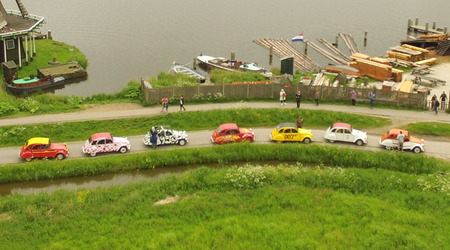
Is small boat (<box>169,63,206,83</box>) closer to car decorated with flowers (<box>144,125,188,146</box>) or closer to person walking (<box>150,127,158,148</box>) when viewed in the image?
car decorated with flowers (<box>144,125,188,146</box>)

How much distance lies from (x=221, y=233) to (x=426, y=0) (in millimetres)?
97913

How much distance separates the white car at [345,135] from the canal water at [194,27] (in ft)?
95.2

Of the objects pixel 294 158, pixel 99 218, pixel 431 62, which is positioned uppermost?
pixel 431 62

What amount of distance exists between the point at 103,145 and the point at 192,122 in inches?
324

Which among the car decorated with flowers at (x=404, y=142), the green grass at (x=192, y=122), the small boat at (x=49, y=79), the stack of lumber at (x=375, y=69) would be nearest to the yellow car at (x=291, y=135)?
the green grass at (x=192, y=122)

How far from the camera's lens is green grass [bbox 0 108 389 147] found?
4062 centimetres

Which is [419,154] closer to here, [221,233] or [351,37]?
[221,233]

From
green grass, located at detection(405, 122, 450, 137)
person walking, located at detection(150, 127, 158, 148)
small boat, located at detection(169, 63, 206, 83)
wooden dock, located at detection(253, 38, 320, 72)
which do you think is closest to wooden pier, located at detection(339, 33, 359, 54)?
wooden dock, located at detection(253, 38, 320, 72)

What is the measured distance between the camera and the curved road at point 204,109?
37812 mm

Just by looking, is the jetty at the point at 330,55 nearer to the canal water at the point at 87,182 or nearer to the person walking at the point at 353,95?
the person walking at the point at 353,95

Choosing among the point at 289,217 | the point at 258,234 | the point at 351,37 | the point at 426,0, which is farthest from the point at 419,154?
the point at 426,0

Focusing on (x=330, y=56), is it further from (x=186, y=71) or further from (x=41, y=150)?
(x=41, y=150)

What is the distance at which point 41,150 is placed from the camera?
36.2 meters

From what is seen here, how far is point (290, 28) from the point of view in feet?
282
